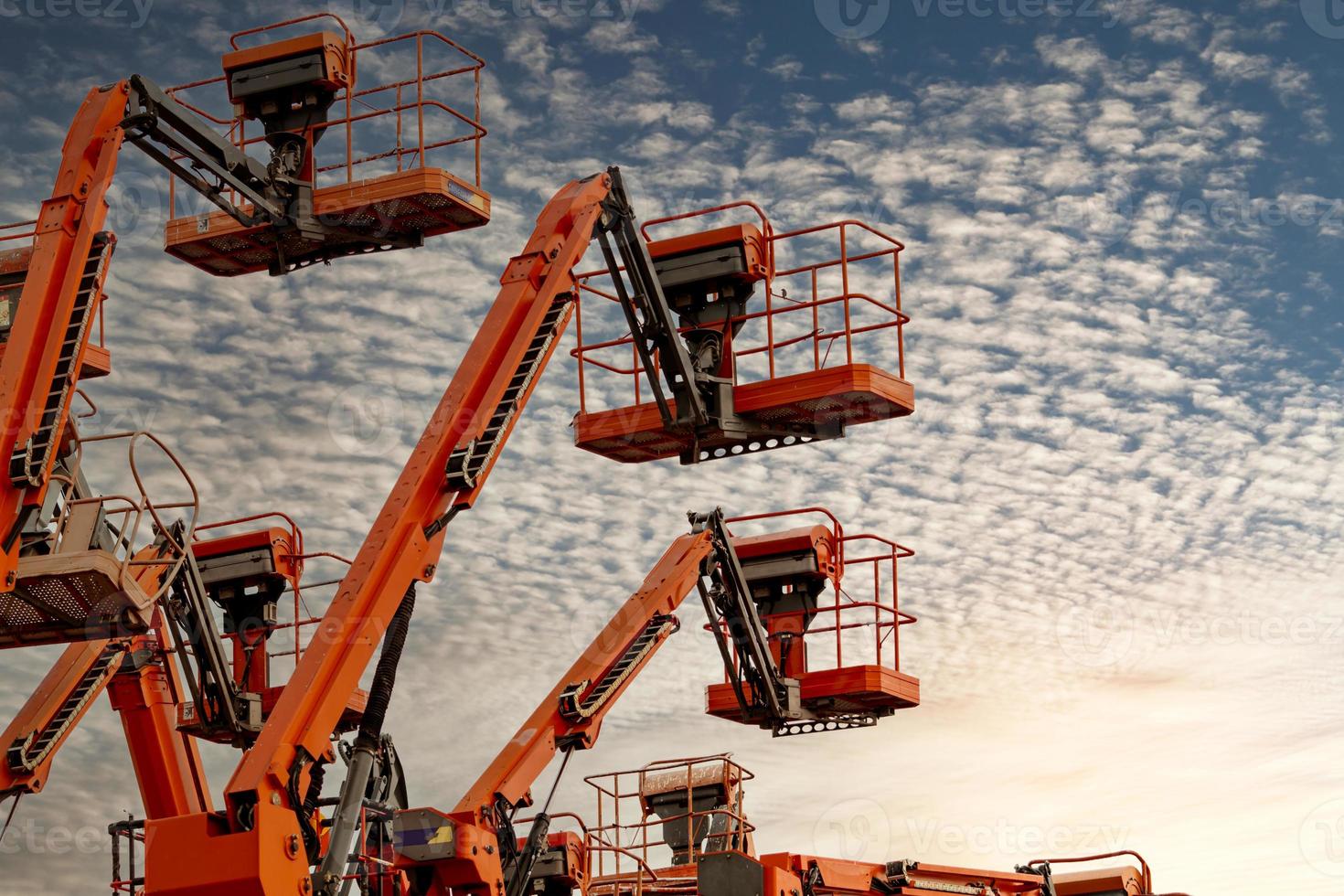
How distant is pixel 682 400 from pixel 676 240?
2.07 meters

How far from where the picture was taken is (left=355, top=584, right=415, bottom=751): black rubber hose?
1440cm

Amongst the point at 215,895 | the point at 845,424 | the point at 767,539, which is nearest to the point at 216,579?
the point at 767,539

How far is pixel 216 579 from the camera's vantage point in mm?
22969

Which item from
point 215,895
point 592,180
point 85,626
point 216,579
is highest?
point 592,180

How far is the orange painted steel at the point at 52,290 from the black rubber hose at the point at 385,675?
2.84 m

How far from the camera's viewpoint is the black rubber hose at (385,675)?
1440 centimetres

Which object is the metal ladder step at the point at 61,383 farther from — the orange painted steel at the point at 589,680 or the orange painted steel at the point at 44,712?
the orange painted steel at the point at 44,712

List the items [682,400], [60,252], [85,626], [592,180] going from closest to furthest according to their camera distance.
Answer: [85,626]
[60,252]
[592,180]
[682,400]

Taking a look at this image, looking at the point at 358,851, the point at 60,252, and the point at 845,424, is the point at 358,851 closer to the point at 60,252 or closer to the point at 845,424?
the point at 60,252

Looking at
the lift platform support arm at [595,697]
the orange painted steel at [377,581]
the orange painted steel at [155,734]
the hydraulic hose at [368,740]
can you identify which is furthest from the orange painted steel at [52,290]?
the orange painted steel at [155,734]

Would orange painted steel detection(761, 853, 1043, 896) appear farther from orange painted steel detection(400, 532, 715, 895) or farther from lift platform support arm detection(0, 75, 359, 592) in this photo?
lift platform support arm detection(0, 75, 359, 592)

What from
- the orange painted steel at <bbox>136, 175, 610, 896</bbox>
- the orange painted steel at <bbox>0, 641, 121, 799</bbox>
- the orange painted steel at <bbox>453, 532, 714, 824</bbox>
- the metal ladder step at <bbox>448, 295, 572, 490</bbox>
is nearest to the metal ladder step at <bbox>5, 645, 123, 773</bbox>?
the orange painted steel at <bbox>0, 641, 121, 799</bbox>

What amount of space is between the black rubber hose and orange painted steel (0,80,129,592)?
112 inches

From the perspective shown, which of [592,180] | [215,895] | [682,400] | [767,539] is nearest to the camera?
[215,895]
